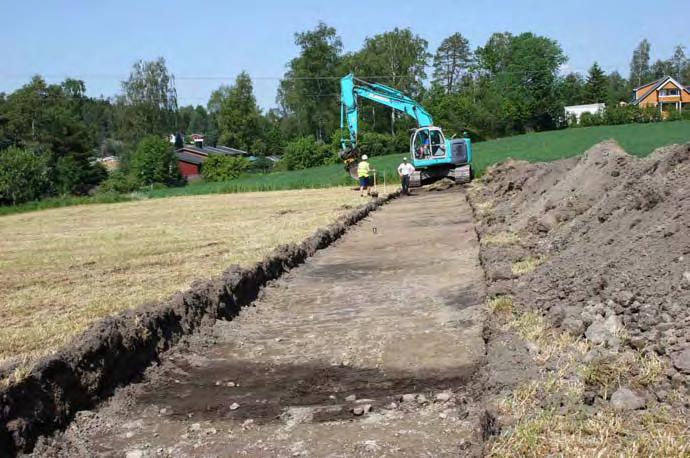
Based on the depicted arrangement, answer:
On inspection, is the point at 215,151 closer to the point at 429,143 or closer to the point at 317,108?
the point at 317,108

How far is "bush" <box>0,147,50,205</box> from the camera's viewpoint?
48438mm

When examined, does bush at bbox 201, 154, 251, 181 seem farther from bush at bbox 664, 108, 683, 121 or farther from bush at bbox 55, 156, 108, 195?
bush at bbox 664, 108, 683, 121

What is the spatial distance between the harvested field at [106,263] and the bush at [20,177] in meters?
31.6

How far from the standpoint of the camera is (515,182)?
17.6m

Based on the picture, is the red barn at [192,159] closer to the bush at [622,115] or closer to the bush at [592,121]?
the bush at [592,121]

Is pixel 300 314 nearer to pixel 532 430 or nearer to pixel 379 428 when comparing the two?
pixel 379 428

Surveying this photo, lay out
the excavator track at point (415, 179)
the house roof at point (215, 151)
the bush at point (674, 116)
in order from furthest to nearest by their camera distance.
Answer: the house roof at point (215, 151)
the bush at point (674, 116)
the excavator track at point (415, 179)

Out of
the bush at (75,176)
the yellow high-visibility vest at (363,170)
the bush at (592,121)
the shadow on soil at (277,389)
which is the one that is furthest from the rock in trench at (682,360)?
the bush at (592,121)

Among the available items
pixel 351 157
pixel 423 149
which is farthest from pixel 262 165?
pixel 423 149

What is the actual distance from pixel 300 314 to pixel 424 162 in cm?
1952

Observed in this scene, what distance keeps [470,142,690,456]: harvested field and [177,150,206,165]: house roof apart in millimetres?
74927

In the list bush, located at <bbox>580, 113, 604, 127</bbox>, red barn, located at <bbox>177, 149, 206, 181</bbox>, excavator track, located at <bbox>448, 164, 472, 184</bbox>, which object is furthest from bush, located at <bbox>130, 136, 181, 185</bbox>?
excavator track, located at <bbox>448, 164, 472, 184</bbox>

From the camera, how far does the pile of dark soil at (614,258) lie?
15.2ft

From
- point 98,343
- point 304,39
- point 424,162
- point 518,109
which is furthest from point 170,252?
point 518,109
